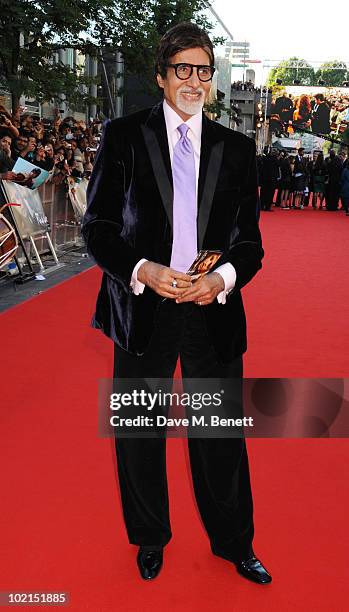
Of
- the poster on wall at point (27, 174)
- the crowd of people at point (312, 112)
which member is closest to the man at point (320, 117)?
the crowd of people at point (312, 112)

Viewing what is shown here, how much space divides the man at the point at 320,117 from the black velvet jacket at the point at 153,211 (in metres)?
58.5

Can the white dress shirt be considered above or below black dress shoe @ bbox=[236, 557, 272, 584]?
above

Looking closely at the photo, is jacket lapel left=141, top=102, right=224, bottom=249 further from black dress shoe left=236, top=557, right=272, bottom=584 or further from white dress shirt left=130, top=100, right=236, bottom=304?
black dress shoe left=236, top=557, right=272, bottom=584

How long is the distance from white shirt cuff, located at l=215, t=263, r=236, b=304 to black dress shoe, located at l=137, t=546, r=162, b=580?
970mm

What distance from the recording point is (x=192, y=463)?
2795 mm

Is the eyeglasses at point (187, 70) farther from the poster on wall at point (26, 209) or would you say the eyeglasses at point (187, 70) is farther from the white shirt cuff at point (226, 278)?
the poster on wall at point (26, 209)

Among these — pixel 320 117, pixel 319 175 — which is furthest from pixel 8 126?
pixel 320 117

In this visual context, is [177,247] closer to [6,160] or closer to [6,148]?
[6,160]

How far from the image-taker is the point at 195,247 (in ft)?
8.41

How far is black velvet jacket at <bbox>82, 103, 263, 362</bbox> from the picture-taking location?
8.22 feet

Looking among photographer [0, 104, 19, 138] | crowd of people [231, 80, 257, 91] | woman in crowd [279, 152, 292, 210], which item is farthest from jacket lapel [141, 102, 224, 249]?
→ crowd of people [231, 80, 257, 91]

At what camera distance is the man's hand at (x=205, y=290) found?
239 cm

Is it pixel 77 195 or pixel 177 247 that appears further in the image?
pixel 77 195

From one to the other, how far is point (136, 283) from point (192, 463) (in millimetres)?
705
